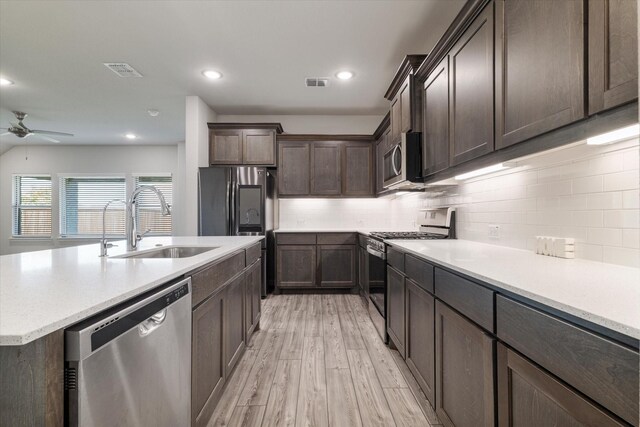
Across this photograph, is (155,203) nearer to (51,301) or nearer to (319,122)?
(319,122)

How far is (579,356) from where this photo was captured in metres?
0.69

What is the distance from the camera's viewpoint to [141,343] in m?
0.93

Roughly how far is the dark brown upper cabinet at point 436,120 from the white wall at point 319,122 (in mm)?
2272

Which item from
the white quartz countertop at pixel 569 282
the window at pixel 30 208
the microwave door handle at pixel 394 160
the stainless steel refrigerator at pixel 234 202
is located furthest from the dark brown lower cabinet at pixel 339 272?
the window at pixel 30 208

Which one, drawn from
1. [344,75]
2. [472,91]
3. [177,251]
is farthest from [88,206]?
[472,91]

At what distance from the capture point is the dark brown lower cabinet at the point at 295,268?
13.5 feet

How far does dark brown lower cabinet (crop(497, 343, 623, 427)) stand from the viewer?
0.68 meters

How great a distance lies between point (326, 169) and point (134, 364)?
3751mm

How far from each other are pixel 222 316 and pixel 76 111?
15.5 feet

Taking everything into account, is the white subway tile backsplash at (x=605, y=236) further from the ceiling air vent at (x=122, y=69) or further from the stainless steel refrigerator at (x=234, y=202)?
the ceiling air vent at (x=122, y=69)

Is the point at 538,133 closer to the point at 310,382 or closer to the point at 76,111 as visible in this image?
the point at 310,382

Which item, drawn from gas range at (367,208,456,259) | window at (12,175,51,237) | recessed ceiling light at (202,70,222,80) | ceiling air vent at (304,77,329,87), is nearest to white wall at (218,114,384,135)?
ceiling air vent at (304,77,329,87)

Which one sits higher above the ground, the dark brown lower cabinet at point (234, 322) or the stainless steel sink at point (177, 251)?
the stainless steel sink at point (177, 251)

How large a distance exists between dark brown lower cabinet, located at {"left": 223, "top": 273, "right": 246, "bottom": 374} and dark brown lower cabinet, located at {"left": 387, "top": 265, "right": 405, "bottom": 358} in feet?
3.85
